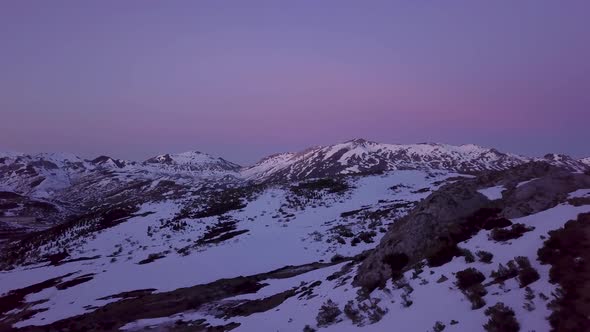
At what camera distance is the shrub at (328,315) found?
650 inches

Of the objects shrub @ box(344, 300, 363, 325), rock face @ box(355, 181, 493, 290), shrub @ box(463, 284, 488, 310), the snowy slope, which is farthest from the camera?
rock face @ box(355, 181, 493, 290)

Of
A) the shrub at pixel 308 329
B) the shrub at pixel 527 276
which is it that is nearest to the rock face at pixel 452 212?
the shrub at pixel 308 329

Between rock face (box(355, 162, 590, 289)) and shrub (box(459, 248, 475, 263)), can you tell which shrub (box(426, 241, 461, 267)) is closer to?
rock face (box(355, 162, 590, 289))

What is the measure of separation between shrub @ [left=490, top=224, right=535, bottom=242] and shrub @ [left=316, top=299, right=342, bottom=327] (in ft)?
21.9

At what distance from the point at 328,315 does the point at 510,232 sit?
25.0ft

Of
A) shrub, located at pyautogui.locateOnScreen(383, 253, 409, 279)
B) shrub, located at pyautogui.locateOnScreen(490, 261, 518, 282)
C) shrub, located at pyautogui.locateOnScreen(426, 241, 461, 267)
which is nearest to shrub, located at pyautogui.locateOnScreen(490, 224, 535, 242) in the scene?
shrub, located at pyautogui.locateOnScreen(426, 241, 461, 267)

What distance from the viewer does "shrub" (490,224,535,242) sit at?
15.6 meters

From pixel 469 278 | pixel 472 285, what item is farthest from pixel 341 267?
pixel 472 285

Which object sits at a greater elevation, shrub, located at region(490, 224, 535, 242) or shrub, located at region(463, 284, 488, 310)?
shrub, located at region(490, 224, 535, 242)

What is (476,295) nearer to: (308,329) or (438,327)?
(438,327)

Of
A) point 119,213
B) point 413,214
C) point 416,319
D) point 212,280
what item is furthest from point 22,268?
point 416,319

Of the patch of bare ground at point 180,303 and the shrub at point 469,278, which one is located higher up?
the shrub at point 469,278

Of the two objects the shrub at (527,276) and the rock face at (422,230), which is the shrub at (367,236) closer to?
the rock face at (422,230)

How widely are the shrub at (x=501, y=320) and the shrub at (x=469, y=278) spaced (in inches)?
87.9
